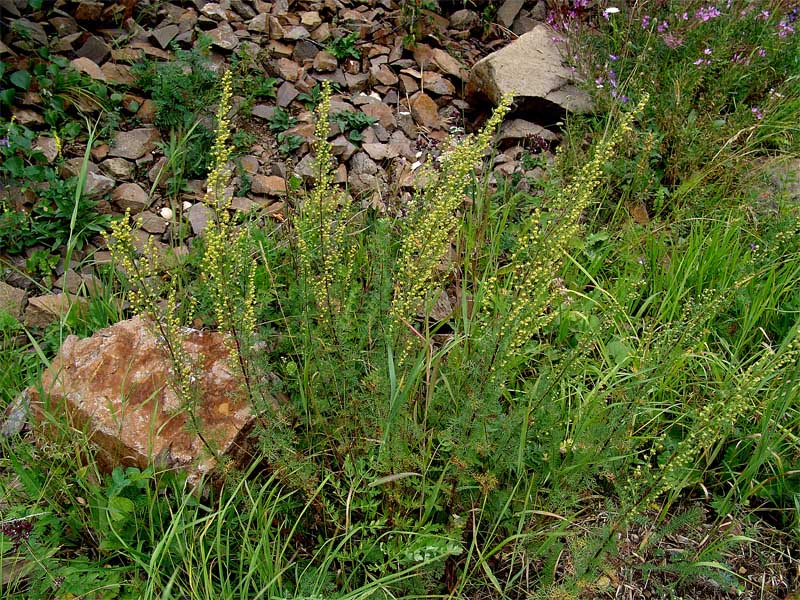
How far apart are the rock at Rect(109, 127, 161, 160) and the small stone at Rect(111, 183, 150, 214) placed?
244mm

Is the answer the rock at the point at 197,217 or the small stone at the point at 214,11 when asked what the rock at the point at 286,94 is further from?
the rock at the point at 197,217

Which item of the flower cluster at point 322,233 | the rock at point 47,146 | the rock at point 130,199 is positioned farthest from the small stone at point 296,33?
the flower cluster at point 322,233

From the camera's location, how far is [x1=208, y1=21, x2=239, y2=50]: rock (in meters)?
4.54

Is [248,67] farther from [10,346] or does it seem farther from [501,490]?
[501,490]

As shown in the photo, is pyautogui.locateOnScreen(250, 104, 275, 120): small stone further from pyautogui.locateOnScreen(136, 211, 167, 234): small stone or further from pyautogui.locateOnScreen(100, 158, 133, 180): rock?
pyautogui.locateOnScreen(136, 211, 167, 234): small stone

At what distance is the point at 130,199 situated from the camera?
3914mm

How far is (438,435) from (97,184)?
2.60m

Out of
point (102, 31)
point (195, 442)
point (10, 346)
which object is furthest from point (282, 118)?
point (195, 442)

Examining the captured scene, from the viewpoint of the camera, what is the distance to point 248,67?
4496 millimetres

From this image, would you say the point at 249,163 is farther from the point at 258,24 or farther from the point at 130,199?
the point at 258,24

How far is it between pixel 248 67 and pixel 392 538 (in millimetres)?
3281

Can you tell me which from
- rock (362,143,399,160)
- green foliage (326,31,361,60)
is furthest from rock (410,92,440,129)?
green foliage (326,31,361,60)

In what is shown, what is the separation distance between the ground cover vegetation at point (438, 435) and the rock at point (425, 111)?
1.23 metres

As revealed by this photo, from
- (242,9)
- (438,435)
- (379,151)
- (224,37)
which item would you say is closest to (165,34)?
(224,37)
